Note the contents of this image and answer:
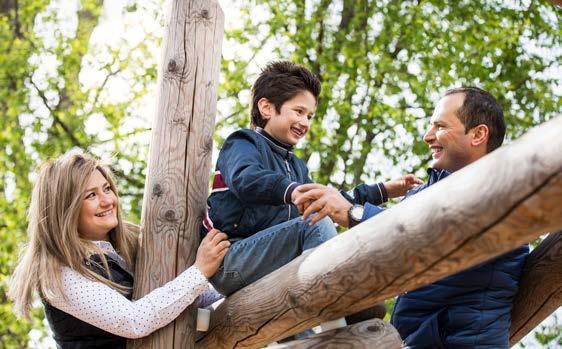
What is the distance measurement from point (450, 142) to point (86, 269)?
1.40 m

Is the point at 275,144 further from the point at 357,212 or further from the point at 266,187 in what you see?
the point at 357,212

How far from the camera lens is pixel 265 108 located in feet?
12.9

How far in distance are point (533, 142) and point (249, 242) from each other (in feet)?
5.26

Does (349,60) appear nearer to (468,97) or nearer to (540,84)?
(540,84)

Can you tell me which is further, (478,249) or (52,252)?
(52,252)

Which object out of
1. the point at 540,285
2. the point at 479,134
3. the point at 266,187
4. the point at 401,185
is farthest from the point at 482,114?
the point at 266,187

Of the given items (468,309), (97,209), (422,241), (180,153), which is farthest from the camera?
(180,153)

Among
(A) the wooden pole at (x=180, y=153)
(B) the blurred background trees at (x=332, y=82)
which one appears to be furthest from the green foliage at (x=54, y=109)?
(A) the wooden pole at (x=180, y=153)

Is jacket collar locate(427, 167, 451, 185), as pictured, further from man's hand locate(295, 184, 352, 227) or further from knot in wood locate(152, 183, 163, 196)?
knot in wood locate(152, 183, 163, 196)

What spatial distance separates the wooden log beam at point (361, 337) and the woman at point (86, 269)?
0.53m

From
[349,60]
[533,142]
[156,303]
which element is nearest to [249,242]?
[156,303]

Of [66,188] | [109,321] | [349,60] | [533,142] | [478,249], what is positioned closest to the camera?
[533,142]

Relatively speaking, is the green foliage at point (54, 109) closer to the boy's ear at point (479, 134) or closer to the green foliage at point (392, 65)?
the green foliage at point (392, 65)

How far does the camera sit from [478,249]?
2402mm
